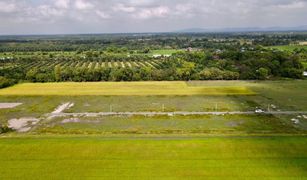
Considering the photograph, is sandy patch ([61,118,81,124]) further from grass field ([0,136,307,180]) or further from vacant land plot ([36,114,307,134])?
grass field ([0,136,307,180])

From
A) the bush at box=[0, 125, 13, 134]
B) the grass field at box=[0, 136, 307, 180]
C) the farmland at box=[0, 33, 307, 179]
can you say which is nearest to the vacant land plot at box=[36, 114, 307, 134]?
the farmland at box=[0, 33, 307, 179]

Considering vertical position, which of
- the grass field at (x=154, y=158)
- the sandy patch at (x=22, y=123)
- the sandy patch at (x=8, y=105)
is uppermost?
the sandy patch at (x=8, y=105)

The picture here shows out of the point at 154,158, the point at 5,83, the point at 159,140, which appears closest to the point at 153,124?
the point at 159,140

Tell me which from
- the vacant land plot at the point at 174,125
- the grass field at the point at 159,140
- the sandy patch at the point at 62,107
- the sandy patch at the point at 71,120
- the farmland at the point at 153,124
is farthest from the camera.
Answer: the sandy patch at the point at 62,107

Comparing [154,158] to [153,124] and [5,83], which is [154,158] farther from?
[5,83]

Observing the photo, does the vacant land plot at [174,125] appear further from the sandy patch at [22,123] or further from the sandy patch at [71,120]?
the sandy patch at [22,123]

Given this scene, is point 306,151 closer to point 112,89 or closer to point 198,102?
point 198,102

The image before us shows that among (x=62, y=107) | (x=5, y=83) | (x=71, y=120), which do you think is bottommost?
(x=71, y=120)

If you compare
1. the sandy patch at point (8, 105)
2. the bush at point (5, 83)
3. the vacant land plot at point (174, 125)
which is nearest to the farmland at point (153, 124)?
the bush at point (5, 83)
